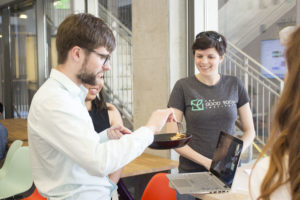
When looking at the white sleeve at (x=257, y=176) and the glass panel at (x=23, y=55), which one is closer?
the white sleeve at (x=257, y=176)

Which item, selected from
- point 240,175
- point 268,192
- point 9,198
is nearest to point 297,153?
point 268,192

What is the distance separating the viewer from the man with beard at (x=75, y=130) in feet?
4.30

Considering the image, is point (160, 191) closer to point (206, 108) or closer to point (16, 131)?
point (206, 108)

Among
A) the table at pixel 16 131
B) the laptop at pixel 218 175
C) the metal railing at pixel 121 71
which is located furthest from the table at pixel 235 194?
the table at pixel 16 131

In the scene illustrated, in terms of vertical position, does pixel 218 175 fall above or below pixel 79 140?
below

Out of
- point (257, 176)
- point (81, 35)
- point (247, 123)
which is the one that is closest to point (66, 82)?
point (81, 35)

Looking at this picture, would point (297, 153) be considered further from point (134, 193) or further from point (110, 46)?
point (134, 193)

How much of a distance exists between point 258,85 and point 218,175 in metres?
1.31

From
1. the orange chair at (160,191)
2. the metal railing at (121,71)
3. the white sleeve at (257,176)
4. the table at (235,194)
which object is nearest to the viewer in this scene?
Answer: the white sleeve at (257,176)

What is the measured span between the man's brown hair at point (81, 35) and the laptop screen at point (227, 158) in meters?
0.82

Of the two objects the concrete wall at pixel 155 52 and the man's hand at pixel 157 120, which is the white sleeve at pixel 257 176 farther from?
the concrete wall at pixel 155 52

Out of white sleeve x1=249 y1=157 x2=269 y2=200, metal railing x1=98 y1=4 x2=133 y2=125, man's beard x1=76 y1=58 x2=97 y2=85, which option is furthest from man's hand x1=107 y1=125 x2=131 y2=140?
metal railing x1=98 y1=4 x2=133 y2=125

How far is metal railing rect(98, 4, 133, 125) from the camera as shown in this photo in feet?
15.6

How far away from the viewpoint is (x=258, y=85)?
3021mm
